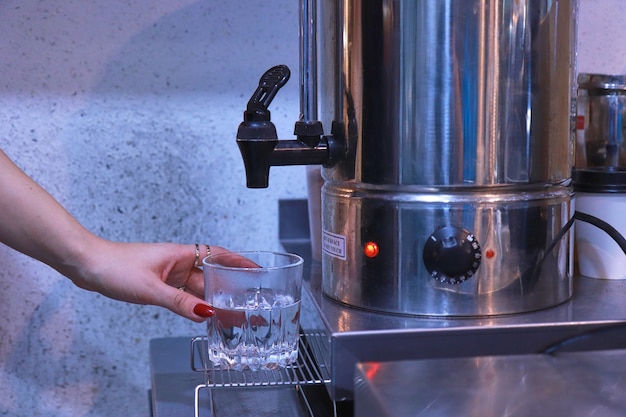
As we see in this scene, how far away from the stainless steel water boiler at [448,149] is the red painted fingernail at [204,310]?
0.15 m

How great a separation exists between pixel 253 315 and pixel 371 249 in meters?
0.14

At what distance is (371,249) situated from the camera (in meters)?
0.78

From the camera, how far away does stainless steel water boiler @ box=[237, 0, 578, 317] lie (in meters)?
0.74

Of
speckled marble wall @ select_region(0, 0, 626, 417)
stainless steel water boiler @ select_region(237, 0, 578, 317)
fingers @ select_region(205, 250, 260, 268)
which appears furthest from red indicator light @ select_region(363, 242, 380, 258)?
speckled marble wall @ select_region(0, 0, 626, 417)

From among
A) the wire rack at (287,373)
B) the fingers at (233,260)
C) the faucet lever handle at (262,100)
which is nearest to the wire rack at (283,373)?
the wire rack at (287,373)

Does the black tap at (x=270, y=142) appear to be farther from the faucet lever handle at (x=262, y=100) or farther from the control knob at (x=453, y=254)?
the control knob at (x=453, y=254)

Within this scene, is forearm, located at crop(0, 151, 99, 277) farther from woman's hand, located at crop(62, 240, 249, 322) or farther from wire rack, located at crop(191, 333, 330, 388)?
wire rack, located at crop(191, 333, 330, 388)

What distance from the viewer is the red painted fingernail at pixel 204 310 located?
29.4 inches

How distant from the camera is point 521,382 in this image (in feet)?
2.21

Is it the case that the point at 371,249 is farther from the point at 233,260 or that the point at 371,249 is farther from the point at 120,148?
the point at 120,148

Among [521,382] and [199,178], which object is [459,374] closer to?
[521,382]

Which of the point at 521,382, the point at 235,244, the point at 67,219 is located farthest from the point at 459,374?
the point at 235,244

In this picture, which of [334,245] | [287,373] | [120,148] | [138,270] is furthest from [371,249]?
[120,148]

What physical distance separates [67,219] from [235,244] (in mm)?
352
